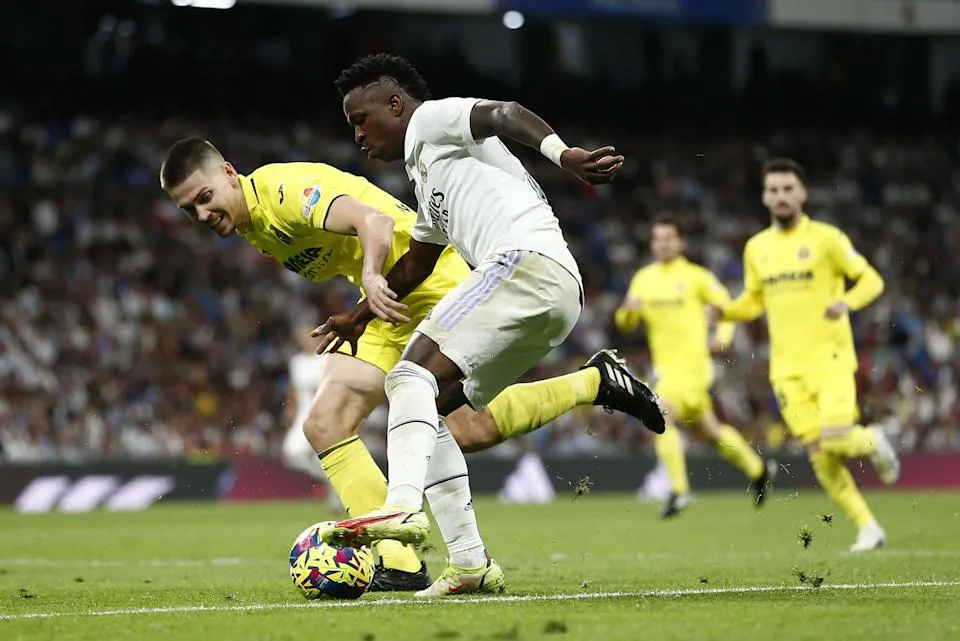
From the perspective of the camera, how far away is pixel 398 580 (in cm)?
670

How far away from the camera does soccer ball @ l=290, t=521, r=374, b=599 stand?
19.7ft

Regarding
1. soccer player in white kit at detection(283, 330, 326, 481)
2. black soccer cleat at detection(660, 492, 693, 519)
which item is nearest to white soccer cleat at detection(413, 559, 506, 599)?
black soccer cleat at detection(660, 492, 693, 519)

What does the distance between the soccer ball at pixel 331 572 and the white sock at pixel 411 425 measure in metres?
0.75

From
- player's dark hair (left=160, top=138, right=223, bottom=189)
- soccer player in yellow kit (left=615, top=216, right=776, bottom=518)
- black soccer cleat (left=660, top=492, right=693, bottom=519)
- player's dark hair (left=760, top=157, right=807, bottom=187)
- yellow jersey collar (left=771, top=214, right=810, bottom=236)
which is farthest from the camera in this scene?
soccer player in yellow kit (left=615, top=216, right=776, bottom=518)

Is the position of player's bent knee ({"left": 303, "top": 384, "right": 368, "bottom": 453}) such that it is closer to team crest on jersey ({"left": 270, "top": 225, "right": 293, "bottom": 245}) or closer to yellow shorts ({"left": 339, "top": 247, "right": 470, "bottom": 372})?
yellow shorts ({"left": 339, "top": 247, "right": 470, "bottom": 372})

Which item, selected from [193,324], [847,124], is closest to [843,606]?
[193,324]

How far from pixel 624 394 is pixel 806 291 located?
11.9 ft

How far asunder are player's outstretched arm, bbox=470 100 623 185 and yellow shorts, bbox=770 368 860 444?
5.03 metres

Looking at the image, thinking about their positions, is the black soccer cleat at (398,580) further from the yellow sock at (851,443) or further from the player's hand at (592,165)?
the yellow sock at (851,443)

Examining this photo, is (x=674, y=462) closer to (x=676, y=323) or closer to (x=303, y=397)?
(x=676, y=323)

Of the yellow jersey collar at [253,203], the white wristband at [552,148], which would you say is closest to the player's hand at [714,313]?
the yellow jersey collar at [253,203]

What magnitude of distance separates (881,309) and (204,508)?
11656 millimetres

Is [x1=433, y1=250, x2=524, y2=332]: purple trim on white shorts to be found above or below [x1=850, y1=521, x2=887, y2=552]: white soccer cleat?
above

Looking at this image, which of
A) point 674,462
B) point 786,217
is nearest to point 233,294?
point 674,462
